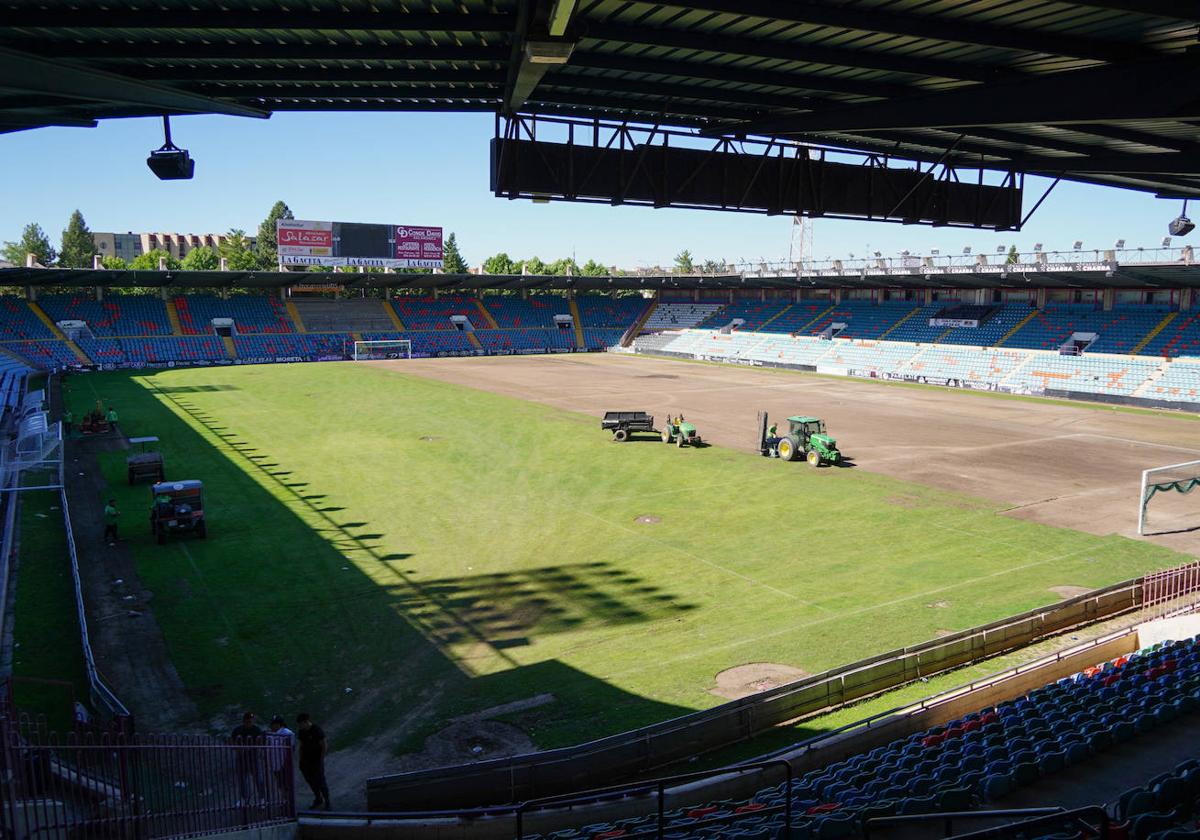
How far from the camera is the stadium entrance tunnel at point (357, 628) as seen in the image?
531 inches

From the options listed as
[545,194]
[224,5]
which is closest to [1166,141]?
[545,194]

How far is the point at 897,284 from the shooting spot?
74.1m

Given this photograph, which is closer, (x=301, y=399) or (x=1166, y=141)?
(x=1166, y=141)

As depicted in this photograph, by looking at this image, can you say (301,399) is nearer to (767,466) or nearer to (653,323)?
(767,466)

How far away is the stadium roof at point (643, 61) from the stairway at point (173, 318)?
7037cm

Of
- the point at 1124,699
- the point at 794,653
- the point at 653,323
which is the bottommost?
the point at 794,653

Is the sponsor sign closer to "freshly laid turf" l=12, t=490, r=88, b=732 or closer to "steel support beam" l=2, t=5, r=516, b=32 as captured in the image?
"freshly laid turf" l=12, t=490, r=88, b=732

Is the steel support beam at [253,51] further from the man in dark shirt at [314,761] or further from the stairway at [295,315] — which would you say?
the stairway at [295,315]

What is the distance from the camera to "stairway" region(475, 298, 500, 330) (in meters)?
94.9

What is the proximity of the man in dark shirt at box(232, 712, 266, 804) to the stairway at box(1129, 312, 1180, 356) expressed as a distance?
61783mm

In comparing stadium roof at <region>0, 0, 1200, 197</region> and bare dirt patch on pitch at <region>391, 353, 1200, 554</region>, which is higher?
stadium roof at <region>0, 0, 1200, 197</region>

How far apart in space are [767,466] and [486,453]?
11595 mm

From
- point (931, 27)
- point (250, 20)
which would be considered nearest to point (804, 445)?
point (931, 27)

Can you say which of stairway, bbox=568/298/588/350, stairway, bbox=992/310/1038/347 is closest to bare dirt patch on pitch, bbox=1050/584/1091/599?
stairway, bbox=992/310/1038/347
